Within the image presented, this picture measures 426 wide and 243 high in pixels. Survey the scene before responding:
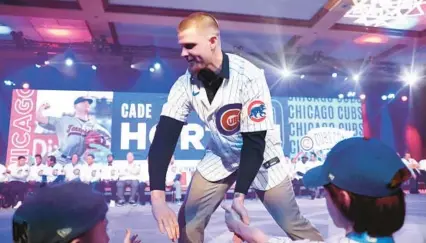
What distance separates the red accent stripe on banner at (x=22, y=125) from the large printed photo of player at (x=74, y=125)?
0.51 feet

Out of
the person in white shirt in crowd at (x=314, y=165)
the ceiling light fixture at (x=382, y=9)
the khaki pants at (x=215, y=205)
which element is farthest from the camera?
the person in white shirt in crowd at (x=314, y=165)

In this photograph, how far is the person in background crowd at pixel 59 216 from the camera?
82cm

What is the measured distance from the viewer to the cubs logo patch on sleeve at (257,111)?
1.88m

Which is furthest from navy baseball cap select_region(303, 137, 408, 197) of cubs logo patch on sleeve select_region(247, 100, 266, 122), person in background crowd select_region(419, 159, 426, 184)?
person in background crowd select_region(419, 159, 426, 184)

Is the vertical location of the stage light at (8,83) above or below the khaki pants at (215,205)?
above

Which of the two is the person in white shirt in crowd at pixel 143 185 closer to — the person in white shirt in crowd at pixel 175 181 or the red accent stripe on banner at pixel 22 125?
the person in white shirt in crowd at pixel 175 181

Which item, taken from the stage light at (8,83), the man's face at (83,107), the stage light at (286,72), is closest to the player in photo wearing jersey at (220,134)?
the man's face at (83,107)

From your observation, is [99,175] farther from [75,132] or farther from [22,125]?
[22,125]

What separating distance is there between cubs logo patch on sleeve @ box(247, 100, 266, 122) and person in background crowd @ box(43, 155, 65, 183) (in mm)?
7416

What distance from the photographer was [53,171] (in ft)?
27.3

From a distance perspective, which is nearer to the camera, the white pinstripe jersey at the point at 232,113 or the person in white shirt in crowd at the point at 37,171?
the white pinstripe jersey at the point at 232,113

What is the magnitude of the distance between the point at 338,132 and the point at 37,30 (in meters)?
8.24

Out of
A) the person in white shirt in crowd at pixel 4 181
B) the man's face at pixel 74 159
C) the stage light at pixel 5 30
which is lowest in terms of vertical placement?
the person in white shirt in crowd at pixel 4 181

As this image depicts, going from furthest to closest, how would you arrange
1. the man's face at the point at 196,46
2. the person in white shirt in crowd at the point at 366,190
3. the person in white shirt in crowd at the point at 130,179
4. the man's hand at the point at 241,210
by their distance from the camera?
the person in white shirt in crowd at the point at 130,179 → the man's face at the point at 196,46 → the man's hand at the point at 241,210 → the person in white shirt in crowd at the point at 366,190
